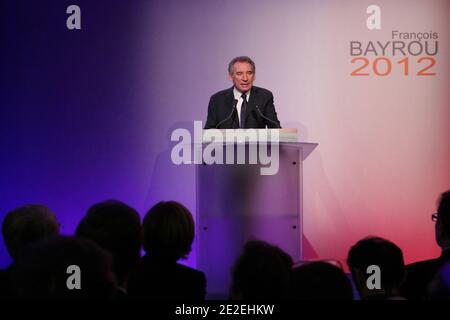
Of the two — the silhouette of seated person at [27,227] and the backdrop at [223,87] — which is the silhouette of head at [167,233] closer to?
the silhouette of seated person at [27,227]

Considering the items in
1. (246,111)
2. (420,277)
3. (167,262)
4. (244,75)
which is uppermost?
(244,75)

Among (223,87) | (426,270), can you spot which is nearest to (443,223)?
(426,270)

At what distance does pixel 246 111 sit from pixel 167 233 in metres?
2.02

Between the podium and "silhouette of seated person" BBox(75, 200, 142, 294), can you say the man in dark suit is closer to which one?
the podium

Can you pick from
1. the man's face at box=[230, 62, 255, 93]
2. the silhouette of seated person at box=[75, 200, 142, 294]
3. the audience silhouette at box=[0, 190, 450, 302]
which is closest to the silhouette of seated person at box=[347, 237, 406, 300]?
the audience silhouette at box=[0, 190, 450, 302]

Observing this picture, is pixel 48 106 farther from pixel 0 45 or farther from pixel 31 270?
pixel 31 270

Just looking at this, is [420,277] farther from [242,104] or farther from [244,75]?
[244,75]

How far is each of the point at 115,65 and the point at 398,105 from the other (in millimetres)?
2558

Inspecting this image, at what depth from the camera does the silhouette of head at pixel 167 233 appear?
2373 millimetres

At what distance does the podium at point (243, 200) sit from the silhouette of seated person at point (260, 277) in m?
1.55

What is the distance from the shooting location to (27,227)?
8.11ft

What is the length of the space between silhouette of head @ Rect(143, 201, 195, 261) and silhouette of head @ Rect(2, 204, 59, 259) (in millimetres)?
416

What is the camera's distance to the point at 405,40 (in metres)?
5.32
